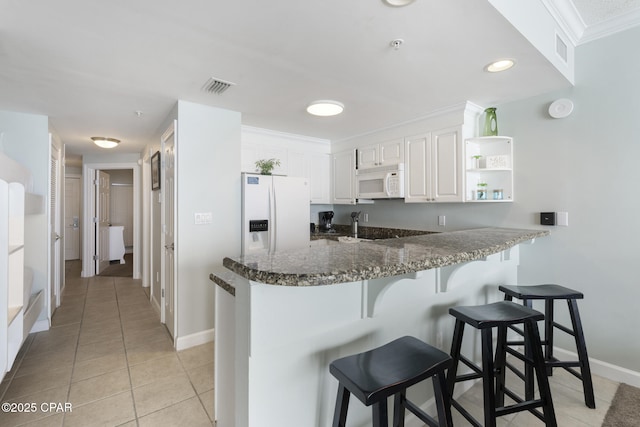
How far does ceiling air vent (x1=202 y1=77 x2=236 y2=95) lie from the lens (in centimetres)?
227

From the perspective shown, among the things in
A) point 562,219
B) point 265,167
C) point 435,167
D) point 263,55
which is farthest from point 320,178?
point 562,219

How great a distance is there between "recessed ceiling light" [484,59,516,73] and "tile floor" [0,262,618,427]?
2301 mm

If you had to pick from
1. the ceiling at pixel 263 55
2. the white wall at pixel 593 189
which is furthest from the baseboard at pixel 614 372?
the ceiling at pixel 263 55

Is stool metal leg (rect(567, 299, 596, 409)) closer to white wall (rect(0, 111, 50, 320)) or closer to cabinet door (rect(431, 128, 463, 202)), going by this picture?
cabinet door (rect(431, 128, 463, 202))

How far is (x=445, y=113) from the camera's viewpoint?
9.87ft

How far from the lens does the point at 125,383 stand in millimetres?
2225

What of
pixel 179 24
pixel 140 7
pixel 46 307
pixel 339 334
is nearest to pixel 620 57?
pixel 339 334

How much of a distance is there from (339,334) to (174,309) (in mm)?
2046

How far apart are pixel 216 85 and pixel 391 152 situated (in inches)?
83.8

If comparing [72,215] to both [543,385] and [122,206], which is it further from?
[543,385]

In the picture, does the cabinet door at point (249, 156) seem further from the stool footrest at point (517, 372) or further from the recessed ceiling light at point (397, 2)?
the stool footrest at point (517, 372)

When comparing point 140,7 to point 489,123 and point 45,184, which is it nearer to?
point 45,184

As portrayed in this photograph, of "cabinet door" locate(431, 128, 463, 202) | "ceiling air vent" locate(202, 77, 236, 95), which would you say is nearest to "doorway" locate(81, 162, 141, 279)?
"ceiling air vent" locate(202, 77, 236, 95)

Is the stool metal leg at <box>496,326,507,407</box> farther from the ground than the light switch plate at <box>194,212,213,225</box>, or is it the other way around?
the light switch plate at <box>194,212,213,225</box>
